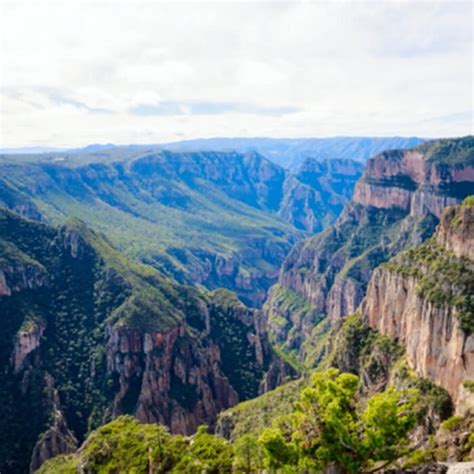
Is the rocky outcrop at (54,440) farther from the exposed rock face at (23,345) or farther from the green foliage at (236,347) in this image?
the green foliage at (236,347)

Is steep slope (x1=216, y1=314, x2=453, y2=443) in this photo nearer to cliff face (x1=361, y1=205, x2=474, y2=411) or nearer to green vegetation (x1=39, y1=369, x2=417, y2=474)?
cliff face (x1=361, y1=205, x2=474, y2=411)

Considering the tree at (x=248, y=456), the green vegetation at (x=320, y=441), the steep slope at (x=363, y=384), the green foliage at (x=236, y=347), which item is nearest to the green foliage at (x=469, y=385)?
the steep slope at (x=363, y=384)

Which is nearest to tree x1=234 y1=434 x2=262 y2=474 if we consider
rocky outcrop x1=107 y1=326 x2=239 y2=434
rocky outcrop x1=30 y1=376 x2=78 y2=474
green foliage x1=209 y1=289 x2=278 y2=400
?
rocky outcrop x1=30 y1=376 x2=78 y2=474

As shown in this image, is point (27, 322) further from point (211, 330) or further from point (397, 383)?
point (397, 383)

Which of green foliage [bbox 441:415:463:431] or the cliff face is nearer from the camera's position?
green foliage [bbox 441:415:463:431]

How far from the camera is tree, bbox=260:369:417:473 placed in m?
44.5

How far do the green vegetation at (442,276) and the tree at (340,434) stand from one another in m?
24.3

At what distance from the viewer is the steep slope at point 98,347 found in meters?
115

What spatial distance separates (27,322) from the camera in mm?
125562

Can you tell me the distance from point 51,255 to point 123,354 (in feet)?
143

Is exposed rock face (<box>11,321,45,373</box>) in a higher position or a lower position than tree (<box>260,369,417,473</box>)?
lower

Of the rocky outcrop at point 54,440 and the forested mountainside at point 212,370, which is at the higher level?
the forested mountainside at point 212,370

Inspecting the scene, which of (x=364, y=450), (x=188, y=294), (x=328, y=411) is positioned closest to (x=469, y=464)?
(x=364, y=450)

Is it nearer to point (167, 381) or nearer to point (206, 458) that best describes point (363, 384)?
point (206, 458)
